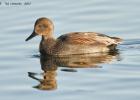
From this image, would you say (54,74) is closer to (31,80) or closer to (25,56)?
(31,80)

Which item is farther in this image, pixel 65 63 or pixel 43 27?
pixel 43 27

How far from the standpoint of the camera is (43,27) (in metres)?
17.1

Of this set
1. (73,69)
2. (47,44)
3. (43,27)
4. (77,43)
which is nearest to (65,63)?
(73,69)

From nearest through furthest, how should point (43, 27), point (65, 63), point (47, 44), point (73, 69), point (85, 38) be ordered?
point (73, 69)
point (65, 63)
point (85, 38)
point (47, 44)
point (43, 27)

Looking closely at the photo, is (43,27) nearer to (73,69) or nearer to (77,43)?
(77,43)

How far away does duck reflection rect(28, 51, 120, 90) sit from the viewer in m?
13.8

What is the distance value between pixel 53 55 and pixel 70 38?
0.56 metres

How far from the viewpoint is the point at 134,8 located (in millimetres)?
18703

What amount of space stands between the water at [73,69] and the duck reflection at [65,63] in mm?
91

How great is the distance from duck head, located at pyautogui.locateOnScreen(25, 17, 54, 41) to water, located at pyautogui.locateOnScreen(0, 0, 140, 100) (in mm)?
352

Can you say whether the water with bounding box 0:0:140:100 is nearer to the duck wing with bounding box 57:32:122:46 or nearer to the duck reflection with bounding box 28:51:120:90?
the duck reflection with bounding box 28:51:120:90

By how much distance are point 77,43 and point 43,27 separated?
1017 mm

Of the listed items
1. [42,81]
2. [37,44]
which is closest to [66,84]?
[42,81]

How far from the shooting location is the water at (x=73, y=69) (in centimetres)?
1263
